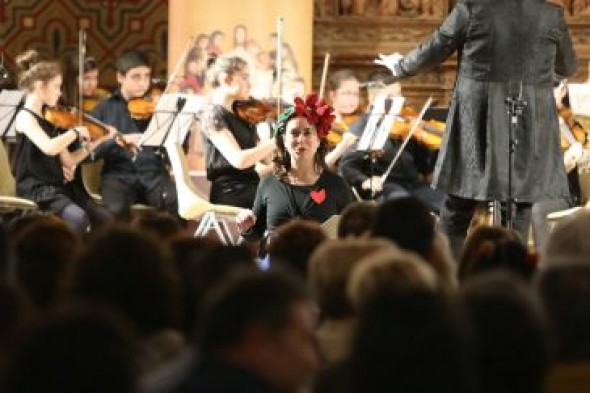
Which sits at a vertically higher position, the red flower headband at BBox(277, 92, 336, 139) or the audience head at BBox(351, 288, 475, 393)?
the red flower headband at BBox(277, 92, 336, 139)

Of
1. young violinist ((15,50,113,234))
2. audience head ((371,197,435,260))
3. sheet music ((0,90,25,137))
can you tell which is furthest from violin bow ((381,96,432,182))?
audience head ((371,197,435,260))

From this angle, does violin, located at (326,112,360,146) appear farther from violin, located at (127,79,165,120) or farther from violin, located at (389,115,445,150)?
violin, located at (127,79,165,120)

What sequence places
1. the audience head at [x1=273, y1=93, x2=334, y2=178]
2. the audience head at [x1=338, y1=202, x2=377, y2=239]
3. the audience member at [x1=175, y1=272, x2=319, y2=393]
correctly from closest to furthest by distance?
the audience member at [x1=175, y1=272, x2=319, y2=393], the audience head at [x1=338, y1=202, x2=377, y2=239], the audience head at [x1=273, y1=93, x2=334, y2=178]

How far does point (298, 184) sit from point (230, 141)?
1.56 metres

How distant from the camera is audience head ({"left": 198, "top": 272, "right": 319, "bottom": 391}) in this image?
313 centimetres

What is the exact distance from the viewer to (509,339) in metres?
3.24

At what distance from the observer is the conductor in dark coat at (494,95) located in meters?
7.42

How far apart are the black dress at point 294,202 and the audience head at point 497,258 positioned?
2.32m

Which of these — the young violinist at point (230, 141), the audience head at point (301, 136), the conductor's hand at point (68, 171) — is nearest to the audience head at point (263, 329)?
the audience head at point (301, 136)

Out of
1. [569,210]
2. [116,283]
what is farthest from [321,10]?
[116,283]

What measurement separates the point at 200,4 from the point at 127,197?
2.47m

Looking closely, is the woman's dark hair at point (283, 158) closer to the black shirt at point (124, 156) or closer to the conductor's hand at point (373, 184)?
the conductor's hand at point (373, 184)

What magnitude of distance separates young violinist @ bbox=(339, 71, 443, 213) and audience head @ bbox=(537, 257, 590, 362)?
633cm

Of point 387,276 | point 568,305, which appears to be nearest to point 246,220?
point 387,276
